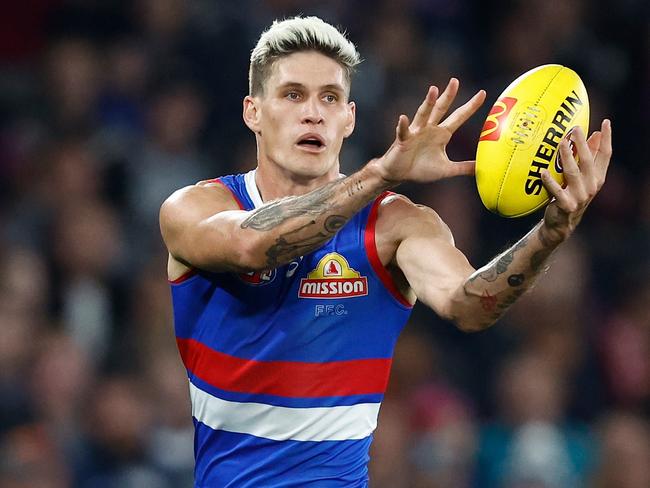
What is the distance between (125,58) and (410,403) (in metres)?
3.41

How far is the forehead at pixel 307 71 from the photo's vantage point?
15.6ft

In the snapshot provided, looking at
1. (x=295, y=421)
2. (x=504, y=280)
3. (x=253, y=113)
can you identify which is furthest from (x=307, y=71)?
(x=295, y=421)

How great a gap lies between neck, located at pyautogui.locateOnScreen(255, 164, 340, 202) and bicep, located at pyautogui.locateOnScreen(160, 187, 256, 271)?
21cm

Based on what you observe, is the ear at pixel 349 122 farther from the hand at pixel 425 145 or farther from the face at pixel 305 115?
the hand at pixel 425 145

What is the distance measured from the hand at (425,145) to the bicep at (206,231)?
0.57 meters

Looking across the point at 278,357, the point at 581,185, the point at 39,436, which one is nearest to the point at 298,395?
the point at 278,357

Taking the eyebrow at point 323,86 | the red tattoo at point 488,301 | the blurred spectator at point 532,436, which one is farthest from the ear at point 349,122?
the blurred spectator at point 532,436

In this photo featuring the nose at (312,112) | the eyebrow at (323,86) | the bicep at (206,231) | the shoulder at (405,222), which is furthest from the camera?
the eyebrow at (323,86)

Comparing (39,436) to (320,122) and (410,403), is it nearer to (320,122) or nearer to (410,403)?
(410,403)

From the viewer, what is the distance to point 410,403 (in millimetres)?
8164

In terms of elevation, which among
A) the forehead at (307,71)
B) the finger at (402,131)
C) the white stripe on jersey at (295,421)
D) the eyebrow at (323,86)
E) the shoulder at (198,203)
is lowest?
the white stripe on jersey at (295,421)

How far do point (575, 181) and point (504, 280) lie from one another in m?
0.43

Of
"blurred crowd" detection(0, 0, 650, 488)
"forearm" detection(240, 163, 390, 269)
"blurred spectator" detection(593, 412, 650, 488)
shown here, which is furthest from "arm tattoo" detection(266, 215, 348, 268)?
"blurred spectator" detection(593, 412, 650, 488)

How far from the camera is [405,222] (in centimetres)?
454
